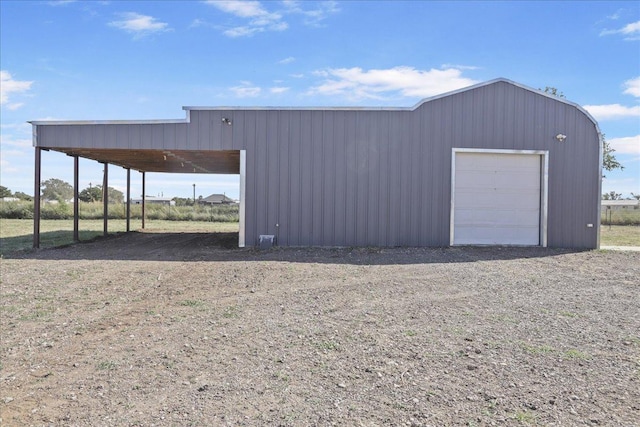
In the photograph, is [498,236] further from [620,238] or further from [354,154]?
[620,238]

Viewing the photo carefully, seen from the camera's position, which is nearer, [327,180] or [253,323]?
[253,323]

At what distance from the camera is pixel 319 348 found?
12.3 ft

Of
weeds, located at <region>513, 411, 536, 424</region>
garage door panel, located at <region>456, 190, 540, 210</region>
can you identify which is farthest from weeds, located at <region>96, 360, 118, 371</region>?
garage door panel, located at <region>456, 190, 540, 210</region>

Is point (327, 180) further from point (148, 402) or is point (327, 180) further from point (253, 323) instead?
point (148, 402)

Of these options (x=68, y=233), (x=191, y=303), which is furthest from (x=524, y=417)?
(x=68, y=233)

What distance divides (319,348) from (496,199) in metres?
8.68

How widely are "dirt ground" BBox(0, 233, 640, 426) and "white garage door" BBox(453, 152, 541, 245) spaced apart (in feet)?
11.5

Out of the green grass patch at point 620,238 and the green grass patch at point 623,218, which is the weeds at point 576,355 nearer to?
the green grass patch at point 620,238

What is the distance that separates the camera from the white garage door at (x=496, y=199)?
1092cm

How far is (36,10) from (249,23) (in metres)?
4.43

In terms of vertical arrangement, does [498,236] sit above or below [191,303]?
above

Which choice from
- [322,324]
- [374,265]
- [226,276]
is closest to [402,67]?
[374,265]

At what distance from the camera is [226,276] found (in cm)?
713

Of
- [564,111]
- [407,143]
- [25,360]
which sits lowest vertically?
[25,360]
